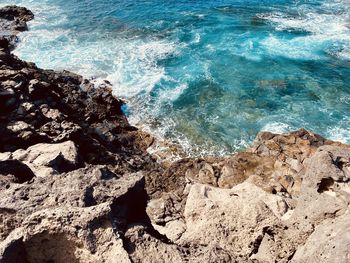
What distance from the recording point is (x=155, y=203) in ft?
51.2

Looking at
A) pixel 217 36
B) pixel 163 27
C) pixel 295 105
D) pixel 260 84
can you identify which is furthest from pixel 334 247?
pixel 163 27

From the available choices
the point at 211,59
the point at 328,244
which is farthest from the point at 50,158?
the point at 211,59

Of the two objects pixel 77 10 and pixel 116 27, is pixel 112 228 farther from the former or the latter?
pixel 77 10

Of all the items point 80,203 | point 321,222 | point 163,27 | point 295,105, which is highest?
point 80,203

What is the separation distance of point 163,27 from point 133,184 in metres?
38.9

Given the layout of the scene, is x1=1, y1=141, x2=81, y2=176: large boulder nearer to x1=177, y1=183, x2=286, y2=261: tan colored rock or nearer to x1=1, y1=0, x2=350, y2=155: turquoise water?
x1=177, y1=183, x2=286, y2=261: tan colored rock

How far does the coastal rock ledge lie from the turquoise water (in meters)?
5.65

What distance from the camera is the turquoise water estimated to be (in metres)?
28.4

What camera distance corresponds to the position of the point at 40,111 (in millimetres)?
21891

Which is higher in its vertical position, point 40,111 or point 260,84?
point 40,111

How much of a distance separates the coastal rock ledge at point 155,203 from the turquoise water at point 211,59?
18.5 feet

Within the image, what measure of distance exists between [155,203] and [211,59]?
24.8 m

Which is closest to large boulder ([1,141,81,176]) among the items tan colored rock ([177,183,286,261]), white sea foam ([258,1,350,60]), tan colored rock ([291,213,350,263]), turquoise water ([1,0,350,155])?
tan colored rock ([177,183,286,261])

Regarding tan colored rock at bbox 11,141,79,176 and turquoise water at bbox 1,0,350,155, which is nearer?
tan colored rock at bbox 11,141,79,176
